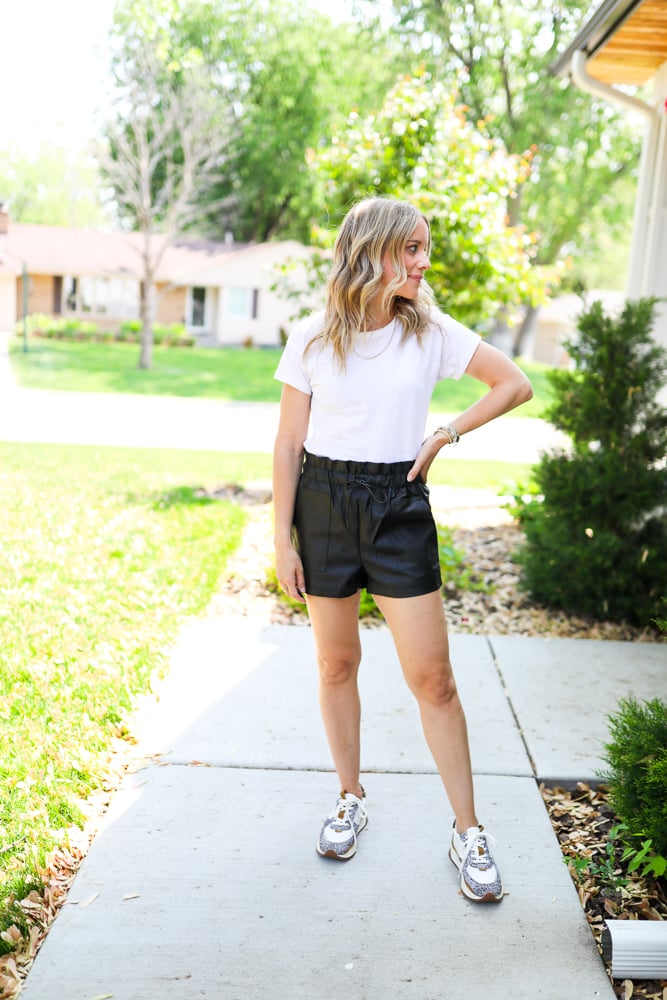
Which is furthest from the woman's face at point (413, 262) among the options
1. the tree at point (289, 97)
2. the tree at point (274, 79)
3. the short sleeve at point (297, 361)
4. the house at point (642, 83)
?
the tree at point (289, 97)

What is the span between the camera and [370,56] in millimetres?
26547

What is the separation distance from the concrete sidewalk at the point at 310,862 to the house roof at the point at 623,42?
3443 millimetres

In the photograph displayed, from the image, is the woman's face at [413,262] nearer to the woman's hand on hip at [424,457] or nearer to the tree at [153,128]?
the woman's hand on hip at [424,457]

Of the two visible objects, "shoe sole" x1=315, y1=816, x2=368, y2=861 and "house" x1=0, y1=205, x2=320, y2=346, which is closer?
"shoe sole" x1=315, y1=816, x2=368, y2=861

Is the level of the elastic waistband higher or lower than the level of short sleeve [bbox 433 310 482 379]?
lower

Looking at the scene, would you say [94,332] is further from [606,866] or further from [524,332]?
[606,866]

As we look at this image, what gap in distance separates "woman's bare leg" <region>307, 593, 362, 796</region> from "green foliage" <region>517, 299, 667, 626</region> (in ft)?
7.59

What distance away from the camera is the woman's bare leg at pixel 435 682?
2531mm

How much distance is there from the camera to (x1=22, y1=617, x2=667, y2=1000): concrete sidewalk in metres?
2.29

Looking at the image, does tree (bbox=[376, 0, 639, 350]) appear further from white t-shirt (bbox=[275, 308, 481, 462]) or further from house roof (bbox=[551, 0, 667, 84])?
white t-shirt (bbox=[275, 308, 481, 462])

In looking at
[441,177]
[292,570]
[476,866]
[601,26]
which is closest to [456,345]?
[292,570]

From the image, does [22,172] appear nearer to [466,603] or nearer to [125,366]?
[125,366]

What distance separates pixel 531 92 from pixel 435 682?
82.3 ft

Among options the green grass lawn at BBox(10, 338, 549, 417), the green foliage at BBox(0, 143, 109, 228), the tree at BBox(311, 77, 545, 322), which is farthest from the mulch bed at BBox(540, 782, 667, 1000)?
the green foliage at BBox(0, 143, 109, 228)
